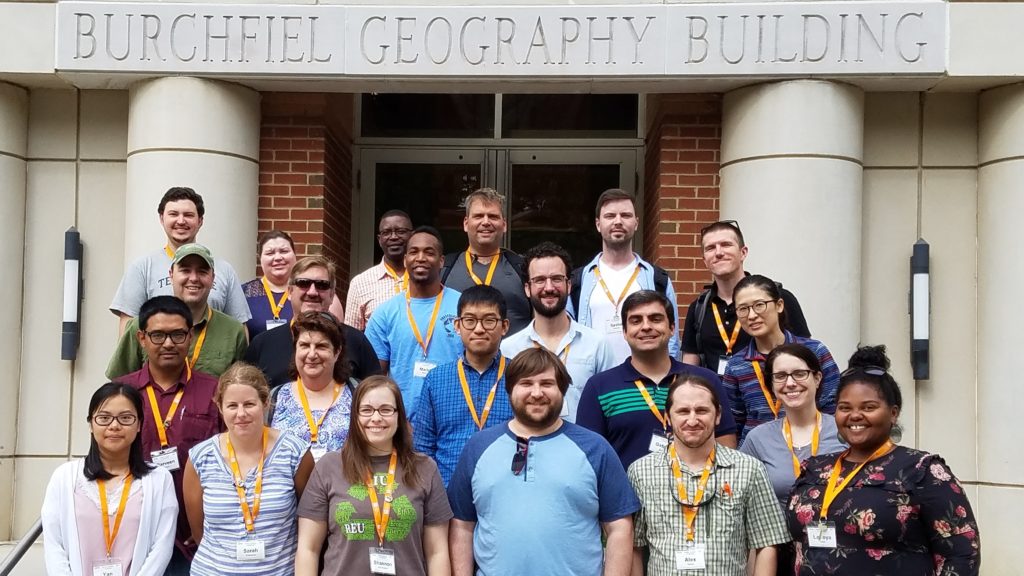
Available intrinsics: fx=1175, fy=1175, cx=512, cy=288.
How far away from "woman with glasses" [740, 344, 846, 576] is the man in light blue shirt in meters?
1.53

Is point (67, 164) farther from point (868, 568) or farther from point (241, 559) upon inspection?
point (868, 568)

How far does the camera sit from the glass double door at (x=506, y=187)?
9305 millimetres

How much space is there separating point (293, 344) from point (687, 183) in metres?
3.61

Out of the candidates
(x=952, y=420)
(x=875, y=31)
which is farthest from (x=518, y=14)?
(x=952, y=420)

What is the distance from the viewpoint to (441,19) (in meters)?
7.54

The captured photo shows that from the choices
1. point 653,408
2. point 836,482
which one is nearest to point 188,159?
point 653,408

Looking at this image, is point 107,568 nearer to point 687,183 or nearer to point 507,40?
point 507,40

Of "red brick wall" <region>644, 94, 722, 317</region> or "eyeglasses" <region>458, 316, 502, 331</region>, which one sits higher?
"red brick wall" <region>644, 94, 722, 317</region>

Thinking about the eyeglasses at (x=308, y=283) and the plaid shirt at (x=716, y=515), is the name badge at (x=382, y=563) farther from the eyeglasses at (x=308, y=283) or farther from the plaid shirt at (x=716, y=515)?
the eyeglasses at (x=308, y=283)

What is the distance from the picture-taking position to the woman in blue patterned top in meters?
4.55

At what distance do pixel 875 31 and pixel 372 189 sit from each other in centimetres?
404

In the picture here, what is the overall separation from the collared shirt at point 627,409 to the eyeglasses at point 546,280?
0.59m

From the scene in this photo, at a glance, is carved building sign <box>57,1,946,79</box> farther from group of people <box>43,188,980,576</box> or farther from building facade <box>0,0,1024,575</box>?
group of people <box>43,188,980,576</box>

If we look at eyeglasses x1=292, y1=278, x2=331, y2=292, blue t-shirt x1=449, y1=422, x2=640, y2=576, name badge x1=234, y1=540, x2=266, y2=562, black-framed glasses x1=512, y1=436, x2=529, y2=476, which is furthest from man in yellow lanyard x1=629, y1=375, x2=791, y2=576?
eyeglasses x1=292, y1=278, x2=331, y2=292
